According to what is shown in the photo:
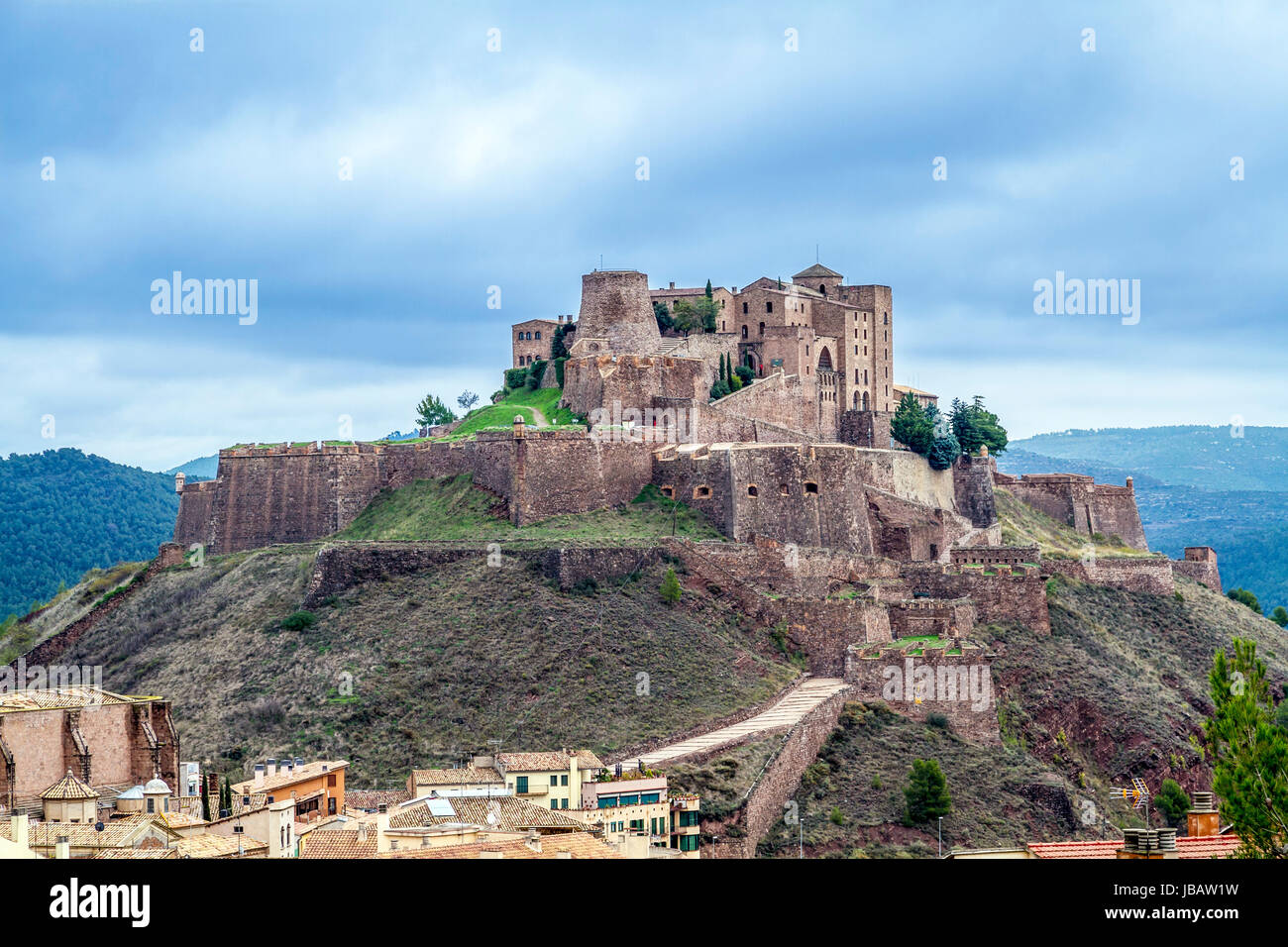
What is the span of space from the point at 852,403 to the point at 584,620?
91.7ft

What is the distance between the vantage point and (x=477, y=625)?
5450 cm

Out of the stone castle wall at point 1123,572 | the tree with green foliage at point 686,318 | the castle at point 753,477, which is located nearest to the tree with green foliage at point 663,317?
the tree with green foliage at point 686,318

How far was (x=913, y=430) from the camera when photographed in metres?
76.8

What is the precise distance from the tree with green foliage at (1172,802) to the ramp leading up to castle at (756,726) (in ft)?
33.2

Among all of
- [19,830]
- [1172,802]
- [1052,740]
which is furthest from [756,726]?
[19,830]

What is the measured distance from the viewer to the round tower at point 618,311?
71.9 meters

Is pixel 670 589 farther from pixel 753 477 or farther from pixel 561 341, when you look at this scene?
pixel 561 341

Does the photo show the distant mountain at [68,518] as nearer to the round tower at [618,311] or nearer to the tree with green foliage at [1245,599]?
the round tower at [618,311]

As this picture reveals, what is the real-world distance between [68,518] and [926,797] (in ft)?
332

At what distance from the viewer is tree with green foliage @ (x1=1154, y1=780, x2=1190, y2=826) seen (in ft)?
166

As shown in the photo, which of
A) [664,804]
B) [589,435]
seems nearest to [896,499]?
[589,435]
